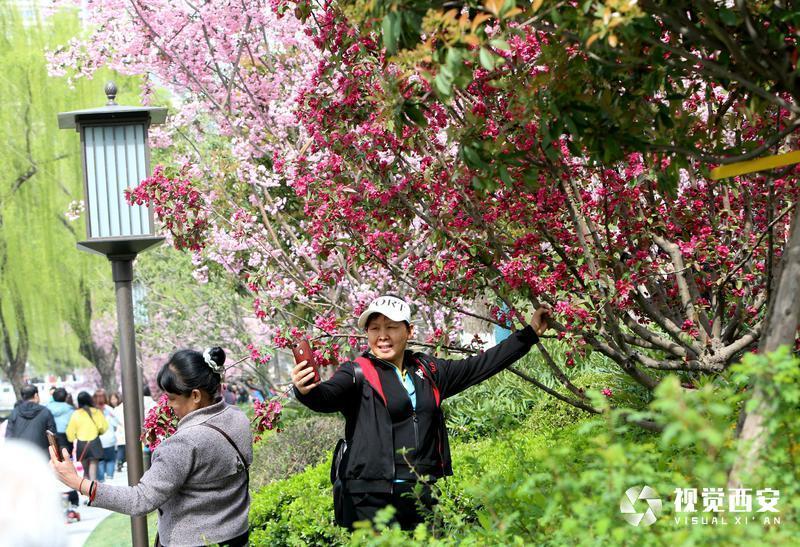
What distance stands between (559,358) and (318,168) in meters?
4.46

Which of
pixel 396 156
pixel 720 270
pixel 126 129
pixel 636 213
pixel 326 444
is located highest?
pixel 126 129

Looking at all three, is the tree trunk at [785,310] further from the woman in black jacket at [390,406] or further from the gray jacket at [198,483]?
the gray jacket at [198,483]

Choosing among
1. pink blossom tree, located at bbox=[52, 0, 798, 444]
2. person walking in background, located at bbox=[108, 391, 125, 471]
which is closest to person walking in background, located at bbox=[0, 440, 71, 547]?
pink blossom tree, located at bbox=[52, 0, 798, 444]

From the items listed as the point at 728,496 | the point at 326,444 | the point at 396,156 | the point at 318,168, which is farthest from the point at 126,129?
the point at 728,496

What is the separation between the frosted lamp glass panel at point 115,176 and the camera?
22.4ft

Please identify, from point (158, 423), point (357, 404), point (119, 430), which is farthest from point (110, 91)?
point (119, 430)

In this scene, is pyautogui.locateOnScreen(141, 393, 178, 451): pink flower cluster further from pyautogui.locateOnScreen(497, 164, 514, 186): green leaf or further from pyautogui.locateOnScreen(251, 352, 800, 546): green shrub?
pyautogui.locateOnScreen(497, 164, 514, 186): green leaf

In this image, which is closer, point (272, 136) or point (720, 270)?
point (720, 270)

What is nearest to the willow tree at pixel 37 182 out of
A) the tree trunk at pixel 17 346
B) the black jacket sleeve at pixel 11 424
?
the tree trunk at pixel 17 346

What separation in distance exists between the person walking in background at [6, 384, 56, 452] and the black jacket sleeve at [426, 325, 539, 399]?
803 cm

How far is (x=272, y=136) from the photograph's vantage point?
32.0 feet

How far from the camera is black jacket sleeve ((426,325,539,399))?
4.61 metres

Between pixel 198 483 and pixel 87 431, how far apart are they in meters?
10.4

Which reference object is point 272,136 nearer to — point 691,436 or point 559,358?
point 559,358
